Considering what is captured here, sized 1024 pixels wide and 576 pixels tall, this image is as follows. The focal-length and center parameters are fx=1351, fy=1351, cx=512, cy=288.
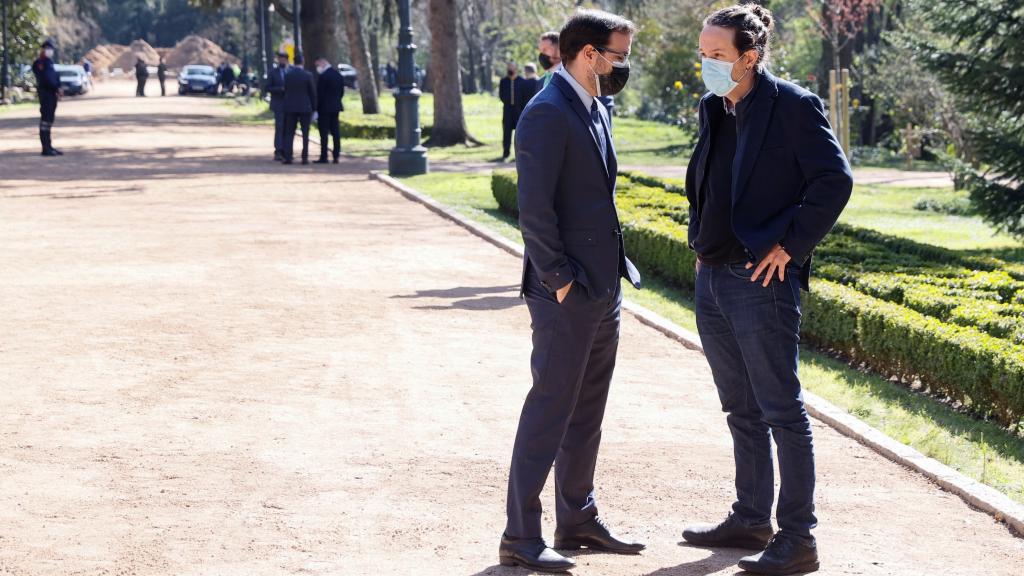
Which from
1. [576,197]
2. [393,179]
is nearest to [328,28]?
[393,179]

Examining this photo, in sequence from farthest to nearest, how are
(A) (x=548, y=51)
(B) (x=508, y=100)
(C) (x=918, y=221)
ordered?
(B) (x=508, y=100)
(C) (x=918, y=221)
(A) (x=548, y=51)

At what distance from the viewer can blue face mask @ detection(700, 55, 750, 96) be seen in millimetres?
4332

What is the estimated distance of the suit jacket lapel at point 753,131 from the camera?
4332 millimetres

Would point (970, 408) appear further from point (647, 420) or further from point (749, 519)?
point (749, 519)

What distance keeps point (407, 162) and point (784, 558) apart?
1692cm

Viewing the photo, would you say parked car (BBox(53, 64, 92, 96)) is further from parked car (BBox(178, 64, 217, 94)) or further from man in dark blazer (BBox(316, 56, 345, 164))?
man in dark blazer (BBox(316, 56, 345, 164))

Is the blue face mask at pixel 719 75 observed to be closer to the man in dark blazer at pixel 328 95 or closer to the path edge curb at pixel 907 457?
the path edge curb at pixel 907 457

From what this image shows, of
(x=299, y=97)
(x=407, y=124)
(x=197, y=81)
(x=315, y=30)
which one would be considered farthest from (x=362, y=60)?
(x=197, y=81)

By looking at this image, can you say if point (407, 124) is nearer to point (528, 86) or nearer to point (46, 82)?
point (528, 86)

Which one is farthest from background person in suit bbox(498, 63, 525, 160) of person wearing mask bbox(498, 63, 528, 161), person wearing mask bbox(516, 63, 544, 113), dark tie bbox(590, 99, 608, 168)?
dark tie bbox(590, 99, 608, 168)

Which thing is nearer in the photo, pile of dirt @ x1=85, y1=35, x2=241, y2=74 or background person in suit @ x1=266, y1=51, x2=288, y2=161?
background person in suit @ x1=266, y1=51, x2=288, y2=161

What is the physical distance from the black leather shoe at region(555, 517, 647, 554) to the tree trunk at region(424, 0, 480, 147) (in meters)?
22.7

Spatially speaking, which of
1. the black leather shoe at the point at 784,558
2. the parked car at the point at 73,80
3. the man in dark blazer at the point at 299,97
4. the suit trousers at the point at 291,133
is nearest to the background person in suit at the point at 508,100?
the man in dark blazer at the point at 299,97

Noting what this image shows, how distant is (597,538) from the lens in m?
4.70
